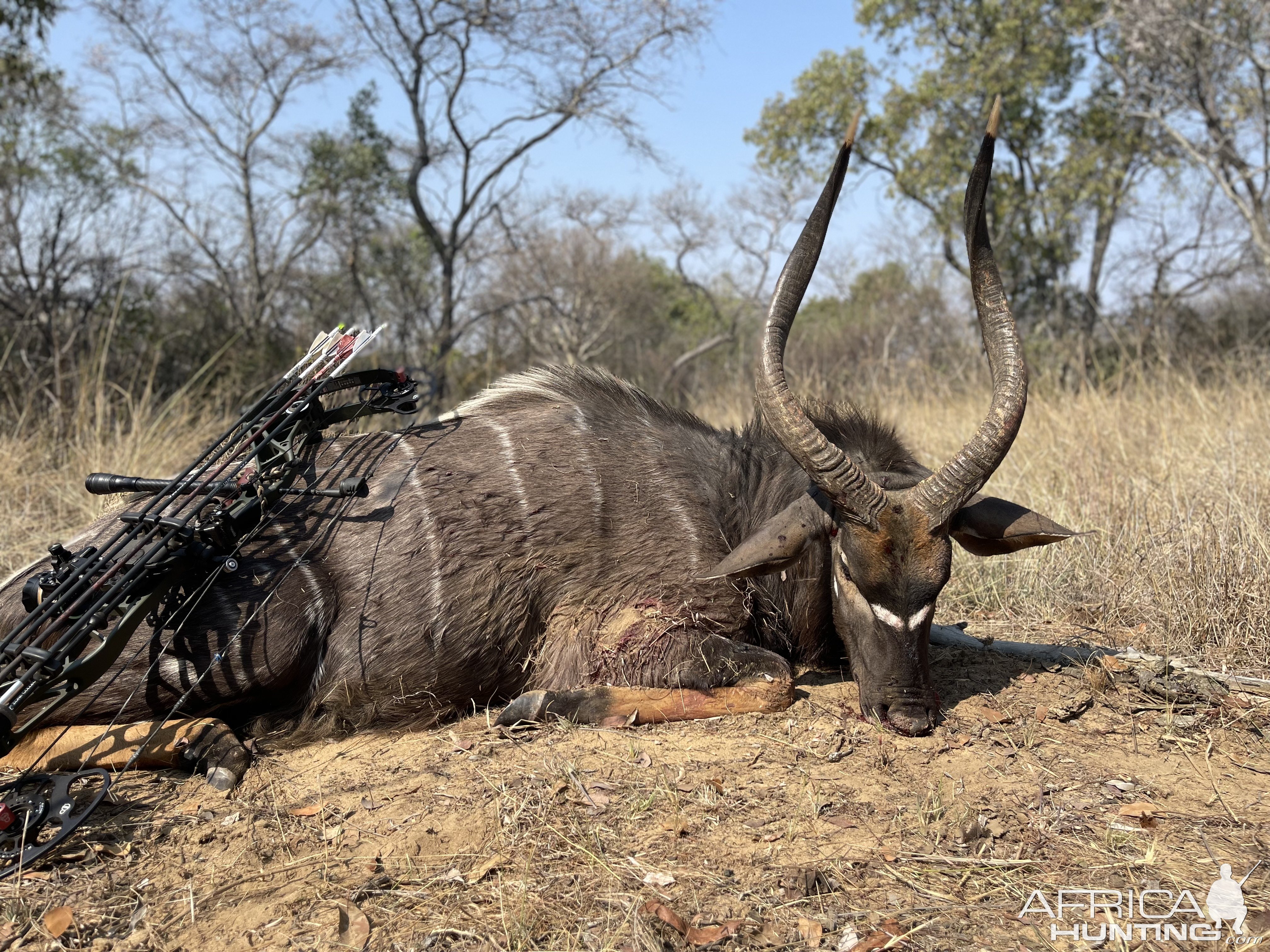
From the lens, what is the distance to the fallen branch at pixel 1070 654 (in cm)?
358

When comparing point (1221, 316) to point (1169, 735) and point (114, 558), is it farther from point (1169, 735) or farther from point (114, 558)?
point (114, 558)

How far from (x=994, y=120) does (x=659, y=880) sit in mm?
2653

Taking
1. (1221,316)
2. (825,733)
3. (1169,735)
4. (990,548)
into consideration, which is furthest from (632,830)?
(1221,316)

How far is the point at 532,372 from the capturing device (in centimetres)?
427

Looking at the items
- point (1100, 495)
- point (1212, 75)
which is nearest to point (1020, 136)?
point (1212, 75)

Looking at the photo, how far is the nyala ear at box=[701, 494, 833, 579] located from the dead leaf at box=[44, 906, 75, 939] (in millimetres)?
1995

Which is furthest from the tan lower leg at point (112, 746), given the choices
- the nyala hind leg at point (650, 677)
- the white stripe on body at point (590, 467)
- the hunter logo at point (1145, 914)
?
the hunter logo at point (1145, 914)

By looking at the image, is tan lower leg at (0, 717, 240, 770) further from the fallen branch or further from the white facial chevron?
the fallen branch

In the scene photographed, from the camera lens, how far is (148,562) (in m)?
2.92

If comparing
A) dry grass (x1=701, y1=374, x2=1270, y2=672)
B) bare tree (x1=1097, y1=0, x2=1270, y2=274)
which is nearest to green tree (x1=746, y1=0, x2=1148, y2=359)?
bare tree (x1=1097, y1=0, x2=1270, y2=274)

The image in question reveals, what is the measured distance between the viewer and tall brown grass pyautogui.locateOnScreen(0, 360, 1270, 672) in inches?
165

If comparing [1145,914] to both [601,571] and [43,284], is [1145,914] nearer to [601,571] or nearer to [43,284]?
[601,571]

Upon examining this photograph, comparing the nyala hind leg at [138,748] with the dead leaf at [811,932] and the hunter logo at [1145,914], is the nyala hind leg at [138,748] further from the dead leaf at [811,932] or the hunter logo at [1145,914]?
the hunter logo at [1145,914]

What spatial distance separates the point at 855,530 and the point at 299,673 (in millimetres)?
2005
